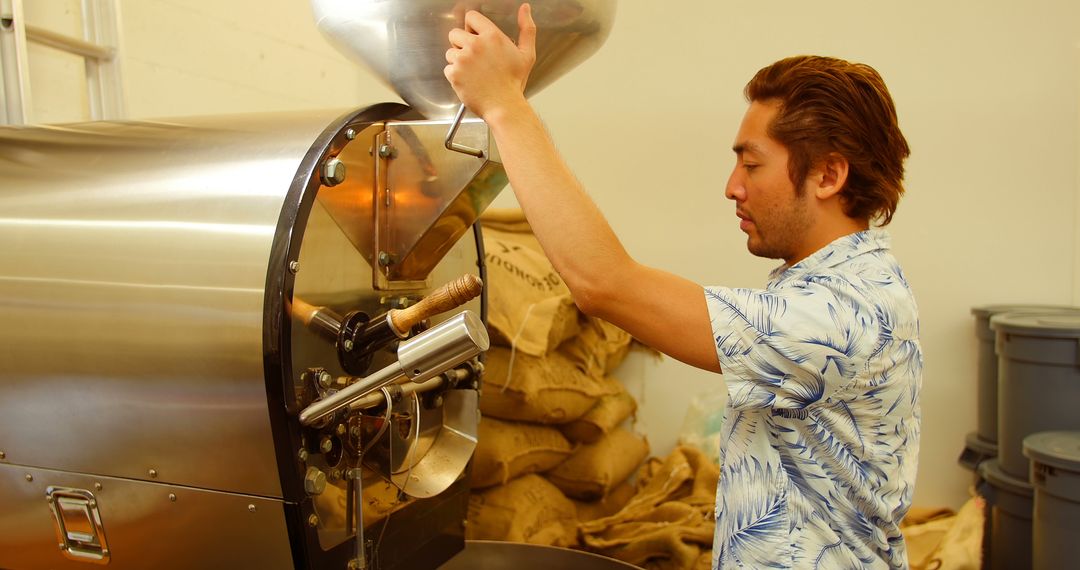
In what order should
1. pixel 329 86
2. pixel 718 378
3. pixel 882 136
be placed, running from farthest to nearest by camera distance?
1. pixel 329 86
2. pixel 718 378
3. pixel 882 136

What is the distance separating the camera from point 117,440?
0.89m

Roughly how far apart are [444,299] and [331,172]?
18 centimetres

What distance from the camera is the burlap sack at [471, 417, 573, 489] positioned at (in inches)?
70.1

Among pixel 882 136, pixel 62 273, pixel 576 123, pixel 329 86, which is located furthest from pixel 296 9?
pixel 882 136

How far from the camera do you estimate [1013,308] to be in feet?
6.12

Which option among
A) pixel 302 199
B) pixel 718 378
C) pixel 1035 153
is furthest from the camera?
pixel 718 378

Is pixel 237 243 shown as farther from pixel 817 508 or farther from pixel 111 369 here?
pixel 817 508

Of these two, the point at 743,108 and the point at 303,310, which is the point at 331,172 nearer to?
the point at 303,310

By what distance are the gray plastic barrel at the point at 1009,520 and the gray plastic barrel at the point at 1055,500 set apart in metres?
0.17

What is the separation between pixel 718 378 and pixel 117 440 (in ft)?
5.37

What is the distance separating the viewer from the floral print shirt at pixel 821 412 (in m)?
0.79

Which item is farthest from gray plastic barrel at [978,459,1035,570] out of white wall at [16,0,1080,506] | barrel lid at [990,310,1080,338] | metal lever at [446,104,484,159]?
metal lever at [446,104,484,159]

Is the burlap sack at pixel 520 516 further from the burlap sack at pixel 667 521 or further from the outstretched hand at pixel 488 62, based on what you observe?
the outstretched hand at pixel 488 62

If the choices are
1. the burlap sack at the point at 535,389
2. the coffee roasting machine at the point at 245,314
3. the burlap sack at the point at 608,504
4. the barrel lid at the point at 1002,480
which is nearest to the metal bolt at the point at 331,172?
the coffee roasting machine at the point at 245,314
